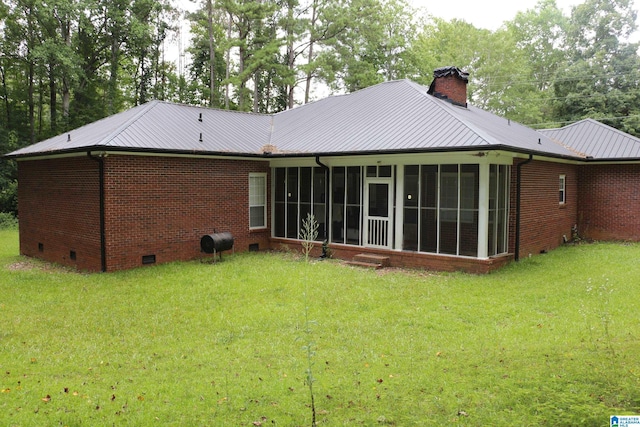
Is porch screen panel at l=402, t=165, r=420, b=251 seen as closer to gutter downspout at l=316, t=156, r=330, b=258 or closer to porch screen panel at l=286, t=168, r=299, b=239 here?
gutter downspout at l=316, t=156, r=330, b=258

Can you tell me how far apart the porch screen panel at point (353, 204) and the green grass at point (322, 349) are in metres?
2.35

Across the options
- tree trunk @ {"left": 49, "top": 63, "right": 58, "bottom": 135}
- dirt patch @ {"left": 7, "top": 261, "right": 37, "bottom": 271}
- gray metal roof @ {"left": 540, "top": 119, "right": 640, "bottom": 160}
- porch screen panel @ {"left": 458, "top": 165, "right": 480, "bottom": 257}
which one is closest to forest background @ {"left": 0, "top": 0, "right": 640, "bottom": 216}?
tree trunk @ {"left": 49, "top": 63, "right": 58, "bottom": 135}

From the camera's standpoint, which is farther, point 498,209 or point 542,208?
point 542,208

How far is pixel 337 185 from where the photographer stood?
44.4 ft

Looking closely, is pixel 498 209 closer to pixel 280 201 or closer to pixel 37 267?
pixel 280 201

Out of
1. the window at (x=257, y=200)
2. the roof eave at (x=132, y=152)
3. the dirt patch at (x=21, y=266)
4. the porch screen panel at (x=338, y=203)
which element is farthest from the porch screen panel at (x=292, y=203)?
the dirt patch at (x=21, y=266)

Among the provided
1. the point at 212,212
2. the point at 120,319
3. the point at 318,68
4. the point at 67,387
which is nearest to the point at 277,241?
the point at 212,212

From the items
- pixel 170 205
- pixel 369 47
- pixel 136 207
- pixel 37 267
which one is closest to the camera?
pixel 136 207

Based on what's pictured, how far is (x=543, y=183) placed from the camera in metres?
13.9

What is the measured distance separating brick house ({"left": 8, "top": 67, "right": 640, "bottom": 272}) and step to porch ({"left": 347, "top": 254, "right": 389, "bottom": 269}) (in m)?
0.26

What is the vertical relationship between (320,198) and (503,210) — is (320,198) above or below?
above

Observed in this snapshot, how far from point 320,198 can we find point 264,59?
15771 mm

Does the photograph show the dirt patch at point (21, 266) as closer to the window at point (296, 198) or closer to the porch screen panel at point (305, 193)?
the window at point (296, 198)
